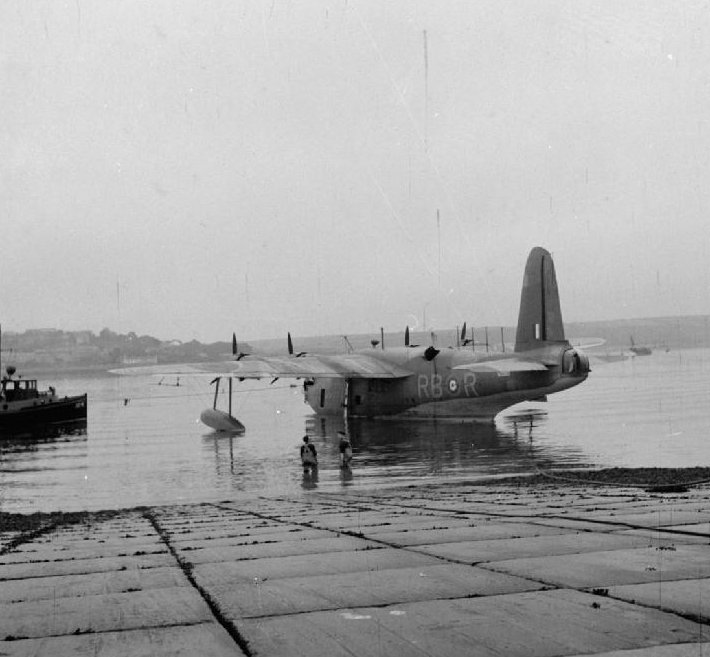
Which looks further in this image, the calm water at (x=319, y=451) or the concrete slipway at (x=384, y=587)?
the calm water at (x=319, y=451)

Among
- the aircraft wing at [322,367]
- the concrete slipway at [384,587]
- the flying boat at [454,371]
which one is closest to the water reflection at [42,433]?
the flying boat at [454,371]

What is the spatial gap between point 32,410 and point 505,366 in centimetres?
3700

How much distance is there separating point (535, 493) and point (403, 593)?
11448 millimetres

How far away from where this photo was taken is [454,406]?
50.6 meters

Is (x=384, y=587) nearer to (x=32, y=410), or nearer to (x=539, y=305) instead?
(x=539, y=305)

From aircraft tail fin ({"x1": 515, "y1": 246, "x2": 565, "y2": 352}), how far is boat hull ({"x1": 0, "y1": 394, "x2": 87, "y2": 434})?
3647 cm

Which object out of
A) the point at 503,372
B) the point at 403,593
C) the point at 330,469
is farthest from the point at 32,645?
the point at 503,372

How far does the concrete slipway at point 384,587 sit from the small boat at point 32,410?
52.9 metres

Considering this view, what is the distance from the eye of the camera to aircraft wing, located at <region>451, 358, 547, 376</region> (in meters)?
45.2

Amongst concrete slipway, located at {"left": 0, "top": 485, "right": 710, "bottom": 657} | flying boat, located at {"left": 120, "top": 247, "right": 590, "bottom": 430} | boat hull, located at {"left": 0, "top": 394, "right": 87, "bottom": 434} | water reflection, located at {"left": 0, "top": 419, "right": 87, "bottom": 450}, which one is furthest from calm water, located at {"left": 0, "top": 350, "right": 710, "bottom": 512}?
concrete slipway, located at {"left": 0, "top": 485, "right": 710, "bottom": 657}

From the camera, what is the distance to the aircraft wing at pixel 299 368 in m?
49.8

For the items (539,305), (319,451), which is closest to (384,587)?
(319,451)

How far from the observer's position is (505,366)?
45.6m

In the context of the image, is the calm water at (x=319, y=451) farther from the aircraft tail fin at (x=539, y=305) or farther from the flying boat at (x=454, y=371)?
the aircraft tail fin at (x=539, y=305)
